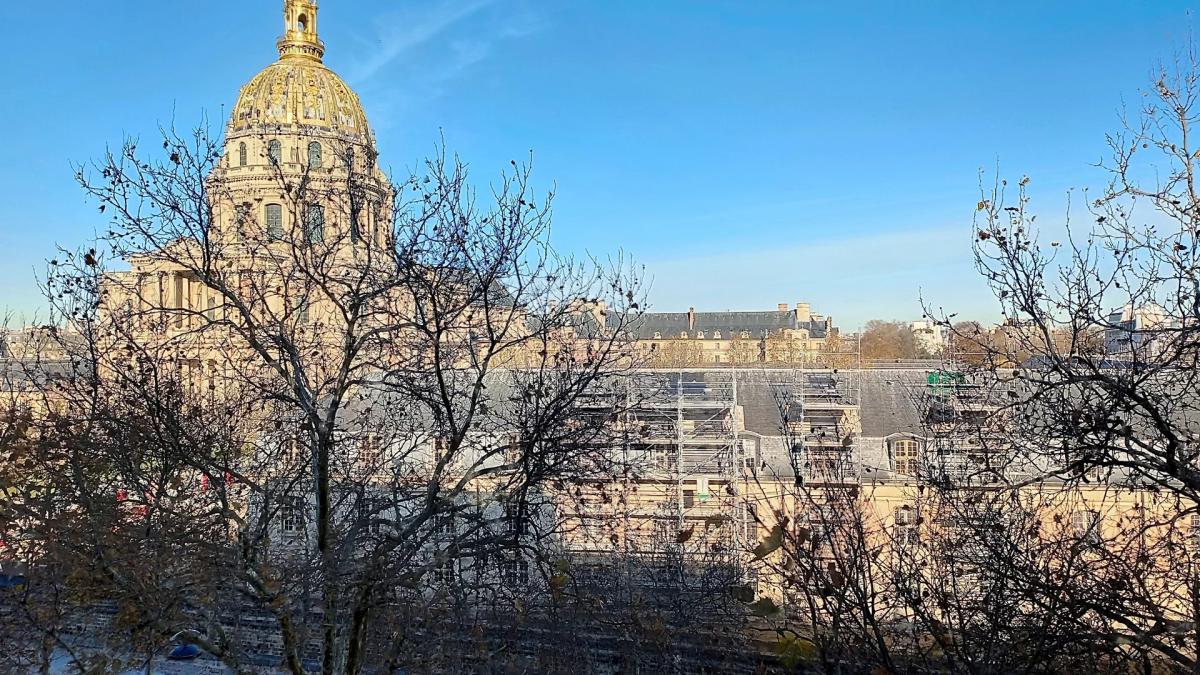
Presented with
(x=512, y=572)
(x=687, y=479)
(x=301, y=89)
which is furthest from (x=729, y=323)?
(x=512, y=572)

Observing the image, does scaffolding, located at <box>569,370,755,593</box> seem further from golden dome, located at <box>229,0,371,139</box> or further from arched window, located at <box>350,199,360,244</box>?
golden dome, located at <box>229,0,371,139</box>

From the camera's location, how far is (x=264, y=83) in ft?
142

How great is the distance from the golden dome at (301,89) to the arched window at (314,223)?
36.8 meters

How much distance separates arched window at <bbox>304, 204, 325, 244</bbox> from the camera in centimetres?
600

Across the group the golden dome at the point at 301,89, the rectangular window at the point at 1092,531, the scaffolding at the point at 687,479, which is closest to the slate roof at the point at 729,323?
the golden dome at the point at 301,89

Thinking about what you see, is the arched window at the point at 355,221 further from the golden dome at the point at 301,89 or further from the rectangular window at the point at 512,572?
the golden dome at the point at 301,89

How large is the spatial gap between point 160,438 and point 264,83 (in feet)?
139

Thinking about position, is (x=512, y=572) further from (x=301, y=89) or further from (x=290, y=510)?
(x=301, y=89)

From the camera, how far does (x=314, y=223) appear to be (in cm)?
623

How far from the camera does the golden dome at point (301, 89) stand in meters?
42.2

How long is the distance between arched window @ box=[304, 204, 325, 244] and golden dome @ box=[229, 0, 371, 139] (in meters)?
36.8

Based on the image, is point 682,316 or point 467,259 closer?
point 467,259

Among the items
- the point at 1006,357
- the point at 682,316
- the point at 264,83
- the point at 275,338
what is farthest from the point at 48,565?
the point at 682,316

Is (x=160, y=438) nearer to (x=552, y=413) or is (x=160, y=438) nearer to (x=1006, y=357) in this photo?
(x=552, y=413)
